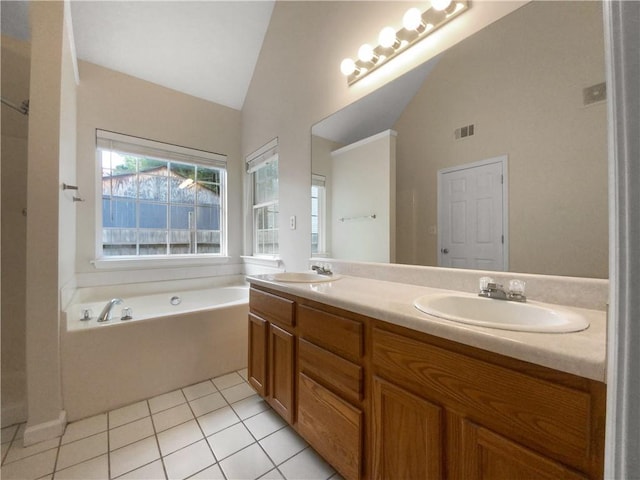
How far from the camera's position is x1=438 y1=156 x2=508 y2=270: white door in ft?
3.53

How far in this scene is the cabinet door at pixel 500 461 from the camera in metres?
0.55

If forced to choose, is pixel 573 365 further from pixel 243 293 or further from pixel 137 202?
pixel 137 202

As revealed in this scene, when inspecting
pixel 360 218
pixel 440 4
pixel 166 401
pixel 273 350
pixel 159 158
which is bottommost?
pixel 166 401

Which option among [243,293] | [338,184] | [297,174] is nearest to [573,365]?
[338,184]

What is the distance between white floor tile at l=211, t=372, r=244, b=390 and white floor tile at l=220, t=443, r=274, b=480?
2.21 ft

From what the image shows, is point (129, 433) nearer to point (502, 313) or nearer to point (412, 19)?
point (502, 313)

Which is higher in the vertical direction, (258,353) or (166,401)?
(258,353)

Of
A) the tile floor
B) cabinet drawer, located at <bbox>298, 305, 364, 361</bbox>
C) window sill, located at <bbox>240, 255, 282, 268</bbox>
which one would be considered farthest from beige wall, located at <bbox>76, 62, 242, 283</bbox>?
cabinet drawer, located at <bbox>298, 305, 364, 361</bbox>

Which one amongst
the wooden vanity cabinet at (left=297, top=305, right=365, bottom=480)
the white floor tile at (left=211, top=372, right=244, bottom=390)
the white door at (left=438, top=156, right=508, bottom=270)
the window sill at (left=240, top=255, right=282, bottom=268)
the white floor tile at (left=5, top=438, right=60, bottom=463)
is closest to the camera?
the wooden vanity cabinet at (left=297, top=305, right=365, bottom=480)

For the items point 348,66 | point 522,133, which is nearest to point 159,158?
point 348,66

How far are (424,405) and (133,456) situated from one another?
1469 millimetres

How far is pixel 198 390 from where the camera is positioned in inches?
73.3

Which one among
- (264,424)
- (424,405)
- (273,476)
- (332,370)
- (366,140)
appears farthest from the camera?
(366,140)

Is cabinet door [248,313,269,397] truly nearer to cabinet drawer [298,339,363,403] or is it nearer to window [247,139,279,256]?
cabinet drawer [298,339,363,403]
